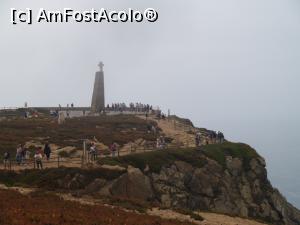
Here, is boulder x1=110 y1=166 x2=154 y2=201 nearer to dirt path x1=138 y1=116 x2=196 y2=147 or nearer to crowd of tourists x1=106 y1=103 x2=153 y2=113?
dirt path x1=138 y1=116 x2=196 y2=147

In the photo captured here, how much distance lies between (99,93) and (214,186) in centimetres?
3894

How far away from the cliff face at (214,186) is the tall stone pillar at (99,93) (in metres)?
32.3

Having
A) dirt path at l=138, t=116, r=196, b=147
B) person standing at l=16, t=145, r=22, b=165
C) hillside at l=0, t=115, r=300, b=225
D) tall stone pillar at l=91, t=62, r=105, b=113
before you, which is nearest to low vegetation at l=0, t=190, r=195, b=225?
hillside at l=0, t=115, r=300, b=225

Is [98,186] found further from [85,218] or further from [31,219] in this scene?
[31,219]

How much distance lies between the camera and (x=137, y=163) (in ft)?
139

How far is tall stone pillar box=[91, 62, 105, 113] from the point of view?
80.1 m

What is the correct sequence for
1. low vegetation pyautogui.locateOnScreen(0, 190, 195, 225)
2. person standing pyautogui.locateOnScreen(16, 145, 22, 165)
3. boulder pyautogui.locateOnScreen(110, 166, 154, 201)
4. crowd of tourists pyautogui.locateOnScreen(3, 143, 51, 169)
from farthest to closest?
1. person standing pyautogui.locateOnScreen(16, 145, 22, 165)
2. boulder pyautogui.locateOnScreen(110, 166, 154, 201)
3. crowd of tourists pyautogui.locateOnScreen(3, 143, 51, 169)
4. low vegetation pyautogui.locateOnScreen(0, 190, 195, 225)

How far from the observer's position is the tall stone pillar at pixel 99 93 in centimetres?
8012

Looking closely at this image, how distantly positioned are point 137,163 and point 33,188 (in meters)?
13.1

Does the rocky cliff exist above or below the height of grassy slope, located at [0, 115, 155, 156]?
below

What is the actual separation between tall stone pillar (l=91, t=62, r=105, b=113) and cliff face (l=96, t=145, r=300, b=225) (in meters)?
32.3

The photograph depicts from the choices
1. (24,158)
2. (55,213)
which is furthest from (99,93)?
(55,213)

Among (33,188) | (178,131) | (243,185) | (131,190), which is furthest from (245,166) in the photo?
(33,188)

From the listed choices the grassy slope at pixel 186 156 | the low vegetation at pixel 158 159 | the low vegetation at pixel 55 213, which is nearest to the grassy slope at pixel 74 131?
the low vegetation at pixel 158 159
